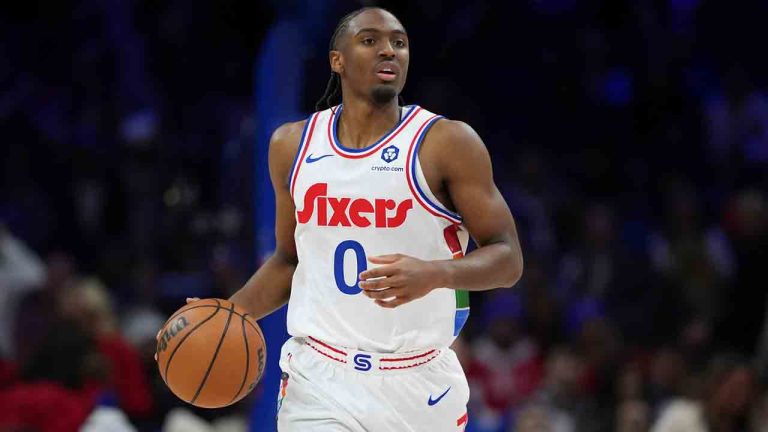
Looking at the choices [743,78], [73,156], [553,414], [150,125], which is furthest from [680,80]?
[73,156]

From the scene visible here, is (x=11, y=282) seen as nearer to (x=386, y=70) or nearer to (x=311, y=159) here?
(x=311, y=159)

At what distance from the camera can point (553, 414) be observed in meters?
9.69

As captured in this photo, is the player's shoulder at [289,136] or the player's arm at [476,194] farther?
the player's shoulder at [289,136]

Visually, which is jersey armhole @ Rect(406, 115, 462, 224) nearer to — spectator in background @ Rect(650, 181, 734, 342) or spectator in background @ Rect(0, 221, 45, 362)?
spectator in background @ Rect(650, 181, 734, 342)

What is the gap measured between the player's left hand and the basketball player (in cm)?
37

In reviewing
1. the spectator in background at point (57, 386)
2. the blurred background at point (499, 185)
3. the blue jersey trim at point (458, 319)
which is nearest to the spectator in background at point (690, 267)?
the blurred background at point (499, 185)

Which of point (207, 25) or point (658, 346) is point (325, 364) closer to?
point (658, 346)

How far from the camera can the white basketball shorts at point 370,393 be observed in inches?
174

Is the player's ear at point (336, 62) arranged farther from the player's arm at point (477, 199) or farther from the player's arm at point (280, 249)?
the player's arm at point (477, 199)

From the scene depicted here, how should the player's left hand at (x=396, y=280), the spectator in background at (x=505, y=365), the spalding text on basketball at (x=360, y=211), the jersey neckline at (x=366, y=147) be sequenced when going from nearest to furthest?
the player's left hand at (x=396, y=280) → the spalding text on basketball at (x=360, y=211) → the jersey neckline at (x=366, y=147) → the spectator in background at (x=505, y=365)

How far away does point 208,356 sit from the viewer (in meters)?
4.39

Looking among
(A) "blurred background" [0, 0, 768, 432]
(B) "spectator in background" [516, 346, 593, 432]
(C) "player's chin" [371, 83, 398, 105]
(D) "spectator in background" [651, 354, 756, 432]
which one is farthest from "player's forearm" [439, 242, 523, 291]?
(B) "spectator in background" [516, 346, 593, 432]

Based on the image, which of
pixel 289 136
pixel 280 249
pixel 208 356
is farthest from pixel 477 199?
pixel 208 356

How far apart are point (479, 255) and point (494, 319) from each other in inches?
253
